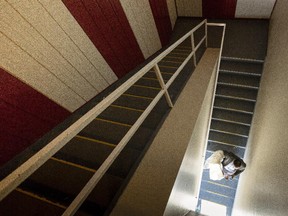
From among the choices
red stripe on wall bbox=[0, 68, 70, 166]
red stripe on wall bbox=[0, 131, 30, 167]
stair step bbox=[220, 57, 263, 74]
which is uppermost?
stair step bbox=[220, 57, 263, 74]

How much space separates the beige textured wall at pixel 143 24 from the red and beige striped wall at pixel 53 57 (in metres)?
0.02

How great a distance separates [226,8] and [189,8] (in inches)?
38.5

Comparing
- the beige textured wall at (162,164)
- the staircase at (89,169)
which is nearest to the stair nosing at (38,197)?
the staircase at (89,169)

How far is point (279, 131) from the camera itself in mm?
2533

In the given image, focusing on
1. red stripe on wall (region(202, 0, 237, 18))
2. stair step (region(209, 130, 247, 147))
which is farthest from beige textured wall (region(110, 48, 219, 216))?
red stripe on wall (region(202, 0, 237, 18))

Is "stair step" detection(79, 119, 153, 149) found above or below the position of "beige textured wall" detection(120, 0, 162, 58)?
below

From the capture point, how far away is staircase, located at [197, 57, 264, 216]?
4.70 meters

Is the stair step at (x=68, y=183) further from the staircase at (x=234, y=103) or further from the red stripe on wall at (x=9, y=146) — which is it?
the staircase at (x=234, y=103)

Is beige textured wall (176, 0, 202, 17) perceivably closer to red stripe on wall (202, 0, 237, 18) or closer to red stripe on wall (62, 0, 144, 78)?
red stripe on wall (202, 0, 237, 18)

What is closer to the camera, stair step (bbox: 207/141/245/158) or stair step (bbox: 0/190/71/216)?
stair step (bbox: 0/190/71/216)

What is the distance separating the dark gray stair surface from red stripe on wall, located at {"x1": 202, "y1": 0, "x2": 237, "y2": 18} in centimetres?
40

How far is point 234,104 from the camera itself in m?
4.80

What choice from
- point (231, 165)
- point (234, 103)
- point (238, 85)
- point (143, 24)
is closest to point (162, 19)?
point (143, 24)

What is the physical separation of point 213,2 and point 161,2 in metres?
1.50
